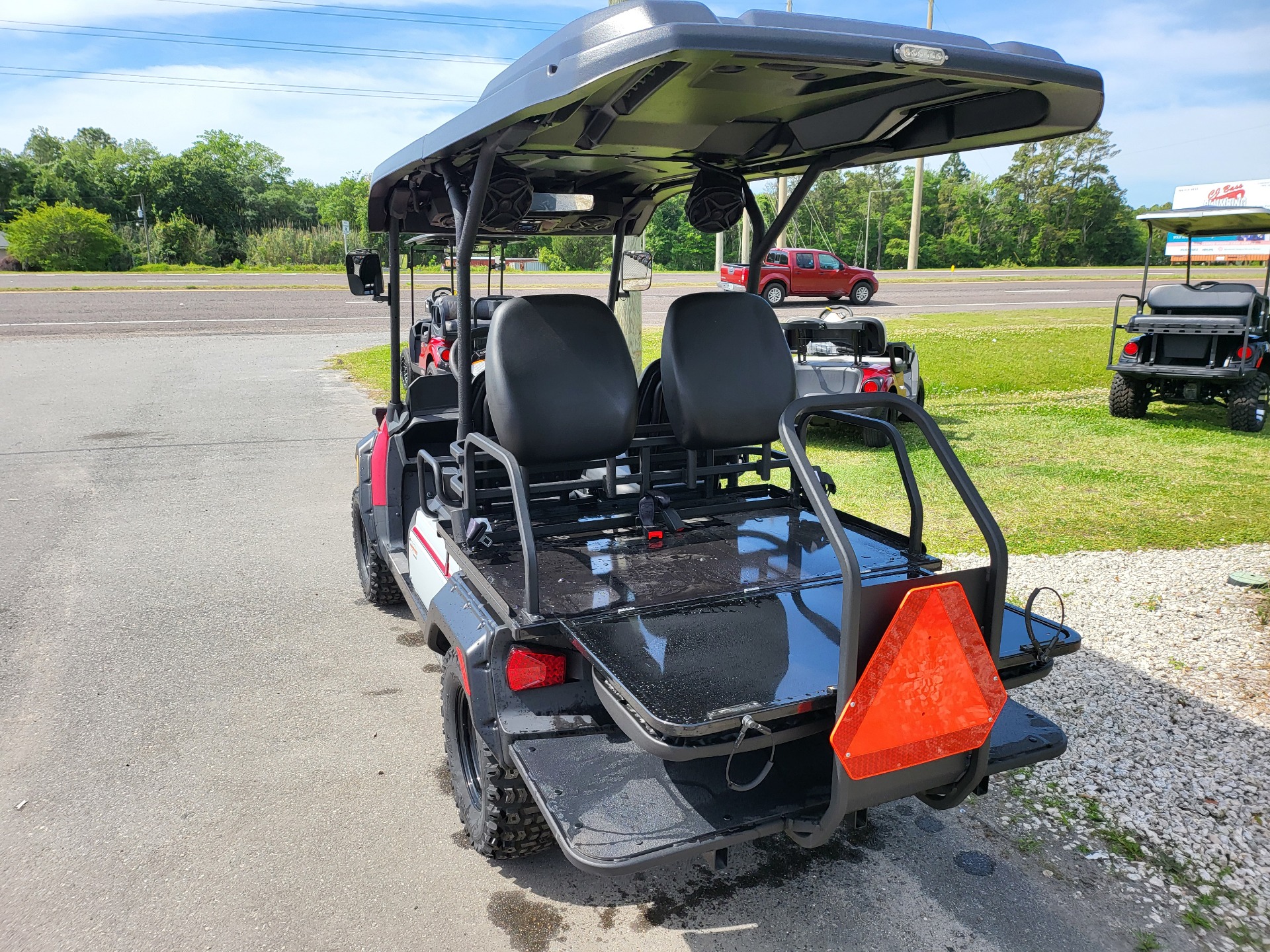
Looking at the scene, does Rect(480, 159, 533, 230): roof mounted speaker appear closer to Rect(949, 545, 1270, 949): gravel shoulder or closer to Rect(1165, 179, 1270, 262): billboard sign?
Rect(949, 545, 1270, 949): gravel shoulder

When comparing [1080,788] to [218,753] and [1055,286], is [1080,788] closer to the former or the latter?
[218,753]

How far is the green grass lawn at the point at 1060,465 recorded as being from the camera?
5875mm

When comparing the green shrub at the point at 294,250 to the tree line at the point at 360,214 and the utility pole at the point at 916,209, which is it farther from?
the utility pole at the point at 916,209

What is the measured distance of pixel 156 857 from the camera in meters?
2.76

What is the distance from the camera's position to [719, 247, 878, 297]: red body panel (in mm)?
22906

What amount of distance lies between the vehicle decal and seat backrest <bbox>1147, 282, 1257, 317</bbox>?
919 centimetres

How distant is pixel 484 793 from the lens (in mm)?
2576

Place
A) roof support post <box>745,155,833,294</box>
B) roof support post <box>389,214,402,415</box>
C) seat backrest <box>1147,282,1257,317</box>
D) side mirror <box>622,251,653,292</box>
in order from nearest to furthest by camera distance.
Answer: roof support post <box>745,155,833,294</box> → roof support post <box>389,214,402,415</box> → side mirror <box>622,251,653,292</box> → seat backrest <box>1147,282,1257,317</box>

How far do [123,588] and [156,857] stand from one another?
108 inches

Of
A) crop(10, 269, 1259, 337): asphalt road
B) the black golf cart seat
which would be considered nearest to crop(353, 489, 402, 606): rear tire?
the black golf cart seat

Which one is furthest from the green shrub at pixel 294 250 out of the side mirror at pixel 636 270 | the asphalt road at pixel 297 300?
the side mirror at pixel 636 270

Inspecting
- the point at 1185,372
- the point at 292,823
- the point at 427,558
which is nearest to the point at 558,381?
the point at 427,558

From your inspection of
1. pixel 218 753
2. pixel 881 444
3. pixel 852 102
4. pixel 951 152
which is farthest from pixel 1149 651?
pixel 881 444

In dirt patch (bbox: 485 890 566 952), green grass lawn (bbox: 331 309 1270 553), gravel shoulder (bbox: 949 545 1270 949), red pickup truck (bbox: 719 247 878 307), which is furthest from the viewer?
red pickup truck (bbox: 719 247 878 307)
